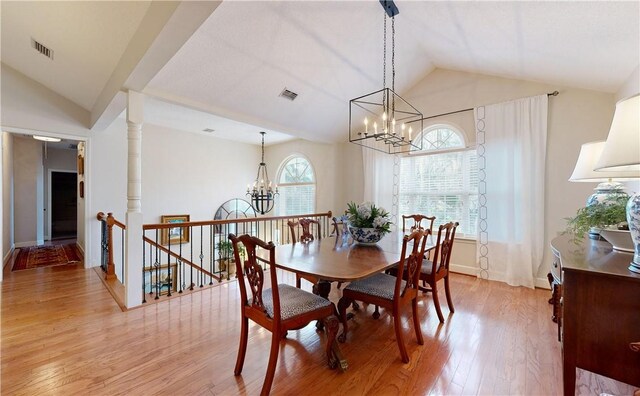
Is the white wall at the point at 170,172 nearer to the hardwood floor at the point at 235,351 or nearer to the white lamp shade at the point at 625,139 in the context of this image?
the hardwood floor at the point at 235,351

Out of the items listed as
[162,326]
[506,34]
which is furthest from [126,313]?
[506,34]

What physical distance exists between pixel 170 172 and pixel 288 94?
11.4 ft

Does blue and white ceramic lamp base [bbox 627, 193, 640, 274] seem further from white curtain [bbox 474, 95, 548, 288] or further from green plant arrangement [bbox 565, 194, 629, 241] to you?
white curtain [bbox 474, 95, 548, 288]

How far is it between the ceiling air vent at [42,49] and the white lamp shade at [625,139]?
16.1 ft

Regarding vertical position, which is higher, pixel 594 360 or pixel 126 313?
pixel 594 360

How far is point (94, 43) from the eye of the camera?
2.59 meters

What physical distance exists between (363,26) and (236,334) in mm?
3526

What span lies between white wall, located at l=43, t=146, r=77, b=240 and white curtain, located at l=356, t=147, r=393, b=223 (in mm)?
7834

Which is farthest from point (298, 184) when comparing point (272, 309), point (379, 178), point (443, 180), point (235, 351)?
point (272, 309)

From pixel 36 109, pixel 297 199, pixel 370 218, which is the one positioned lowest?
pixel 370 218

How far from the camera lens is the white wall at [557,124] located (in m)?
3.10

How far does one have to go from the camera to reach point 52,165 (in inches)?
264

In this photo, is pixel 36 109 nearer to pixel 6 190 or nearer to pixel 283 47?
pixel 6 190

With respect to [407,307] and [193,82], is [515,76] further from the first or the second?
[193,82]
